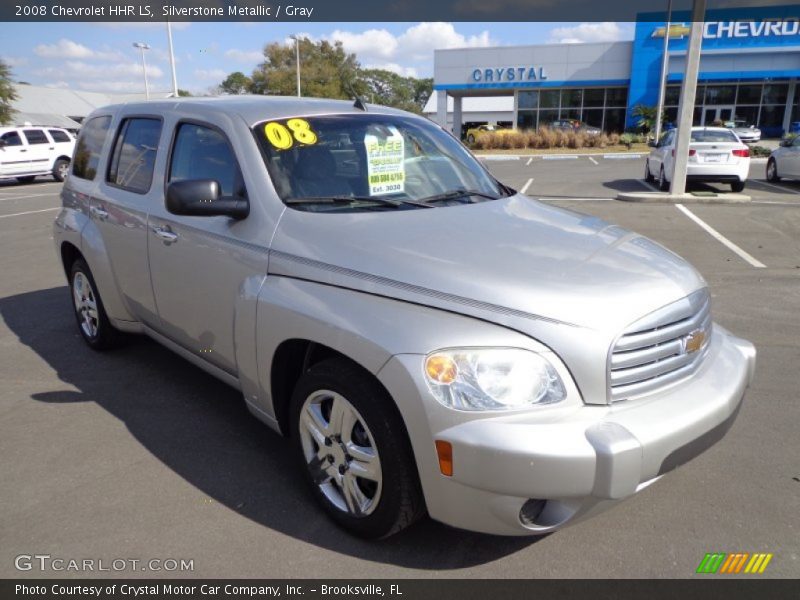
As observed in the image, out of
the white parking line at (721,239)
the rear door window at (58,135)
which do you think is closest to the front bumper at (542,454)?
the white parking line at (721,239)

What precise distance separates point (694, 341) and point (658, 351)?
0.98 ft

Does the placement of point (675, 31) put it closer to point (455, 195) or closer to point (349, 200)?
point (455, 195)

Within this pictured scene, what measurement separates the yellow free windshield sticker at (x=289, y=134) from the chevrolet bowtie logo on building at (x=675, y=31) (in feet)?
140

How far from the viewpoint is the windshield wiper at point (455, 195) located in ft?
10.9

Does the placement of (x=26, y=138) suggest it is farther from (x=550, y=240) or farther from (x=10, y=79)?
(x=10, y=79)

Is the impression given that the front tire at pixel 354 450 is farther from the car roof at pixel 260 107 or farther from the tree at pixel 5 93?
the tree at pixel 5 93

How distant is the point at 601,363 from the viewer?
2240 mm

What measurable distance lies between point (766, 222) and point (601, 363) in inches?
395

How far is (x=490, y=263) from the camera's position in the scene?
98.9 inches

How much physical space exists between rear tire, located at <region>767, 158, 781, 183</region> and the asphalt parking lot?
13.1 meters

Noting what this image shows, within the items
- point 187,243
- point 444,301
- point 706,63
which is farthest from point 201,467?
point 706,63

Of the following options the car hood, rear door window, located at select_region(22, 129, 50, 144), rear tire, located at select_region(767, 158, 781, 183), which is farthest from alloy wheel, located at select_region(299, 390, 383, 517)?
rear door window, located at select_region(22, 129, 50, 144)

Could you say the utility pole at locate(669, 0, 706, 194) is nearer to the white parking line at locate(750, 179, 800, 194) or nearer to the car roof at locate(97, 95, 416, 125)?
the white parking line at locate(750, 179, 800, 194)

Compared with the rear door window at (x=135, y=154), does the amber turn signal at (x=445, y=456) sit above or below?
below
